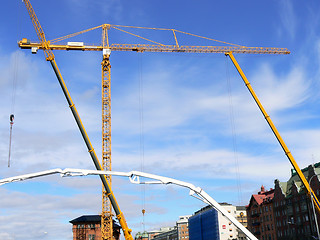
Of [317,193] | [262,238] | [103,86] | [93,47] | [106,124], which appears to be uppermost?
[93,47]

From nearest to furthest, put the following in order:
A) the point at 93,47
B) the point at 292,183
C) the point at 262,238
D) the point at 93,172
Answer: the point at 93,172 < the point at 93,47 < the point at 292,183 < the point at 262,238

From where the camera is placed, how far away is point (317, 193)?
10512 cm

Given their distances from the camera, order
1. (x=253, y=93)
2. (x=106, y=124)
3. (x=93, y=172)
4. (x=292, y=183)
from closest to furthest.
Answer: (x=93, y=172), (x=253, y=93), (x=106, y=124), (x=292, y=183)

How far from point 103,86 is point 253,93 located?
123 feet

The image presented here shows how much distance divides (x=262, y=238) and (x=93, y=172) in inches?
5326

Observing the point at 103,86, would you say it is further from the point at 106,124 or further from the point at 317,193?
the point at 317,193

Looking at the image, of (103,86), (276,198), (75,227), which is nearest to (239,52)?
(103,86)

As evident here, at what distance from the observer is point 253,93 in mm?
88500

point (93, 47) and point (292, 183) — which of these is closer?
point (93, 47)

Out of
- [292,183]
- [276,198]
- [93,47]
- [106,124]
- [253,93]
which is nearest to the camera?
[253,93]

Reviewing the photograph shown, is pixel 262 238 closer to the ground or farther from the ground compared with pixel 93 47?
closer to the ground

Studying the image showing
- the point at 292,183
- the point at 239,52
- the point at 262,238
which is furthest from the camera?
the point at 262,238

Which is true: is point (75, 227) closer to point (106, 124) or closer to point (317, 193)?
point (106, 124)

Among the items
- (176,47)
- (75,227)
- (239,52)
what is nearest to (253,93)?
(239,52)
